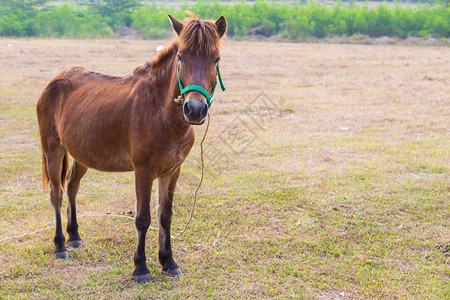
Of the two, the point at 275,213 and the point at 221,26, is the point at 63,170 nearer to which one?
the point at 221,26

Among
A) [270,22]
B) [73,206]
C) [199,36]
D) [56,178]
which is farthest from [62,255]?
[270,22]

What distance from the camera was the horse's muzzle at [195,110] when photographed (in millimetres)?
3297

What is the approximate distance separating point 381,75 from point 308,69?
3.18 metres

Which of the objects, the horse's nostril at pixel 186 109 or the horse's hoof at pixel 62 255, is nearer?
the horse's nostril at pixel 186 109

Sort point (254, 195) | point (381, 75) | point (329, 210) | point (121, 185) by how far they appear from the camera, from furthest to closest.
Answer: point (381, 75) → point (121, 185) → point (254, 195) → point (329, 210)

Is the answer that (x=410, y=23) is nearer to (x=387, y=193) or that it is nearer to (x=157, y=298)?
(x=387, y=193)

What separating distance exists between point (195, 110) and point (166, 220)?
1381 mm

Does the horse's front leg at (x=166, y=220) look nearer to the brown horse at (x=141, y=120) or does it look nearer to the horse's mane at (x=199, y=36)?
the brown horse at (x=141, y=120)

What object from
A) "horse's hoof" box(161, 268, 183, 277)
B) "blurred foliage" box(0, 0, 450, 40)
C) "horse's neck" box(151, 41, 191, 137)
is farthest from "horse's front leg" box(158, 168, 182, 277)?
"blurred foliage" box(0, 0, 450, 40)

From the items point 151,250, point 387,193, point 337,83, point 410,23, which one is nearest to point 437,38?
point 410,23

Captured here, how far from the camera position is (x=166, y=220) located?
4246mm

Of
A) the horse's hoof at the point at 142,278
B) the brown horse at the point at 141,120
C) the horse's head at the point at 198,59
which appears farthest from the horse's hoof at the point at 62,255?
the horse's head at the point at 198,59

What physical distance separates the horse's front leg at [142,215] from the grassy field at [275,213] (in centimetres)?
12

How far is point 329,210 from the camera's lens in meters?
5.73
